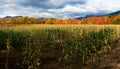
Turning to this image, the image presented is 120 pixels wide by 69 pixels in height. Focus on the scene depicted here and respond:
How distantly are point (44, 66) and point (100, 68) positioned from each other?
7.57 ft

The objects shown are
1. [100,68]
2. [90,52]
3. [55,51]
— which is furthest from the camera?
[55,51]

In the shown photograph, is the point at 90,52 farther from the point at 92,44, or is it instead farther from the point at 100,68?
the point at 100,68

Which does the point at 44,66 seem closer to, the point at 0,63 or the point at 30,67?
the point at 30,67

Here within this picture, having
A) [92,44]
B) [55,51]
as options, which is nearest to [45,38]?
[55,51]

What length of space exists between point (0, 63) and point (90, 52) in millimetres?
4042

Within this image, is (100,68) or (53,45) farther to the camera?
(53,45)

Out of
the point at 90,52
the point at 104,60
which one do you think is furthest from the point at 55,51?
the point at 104,60

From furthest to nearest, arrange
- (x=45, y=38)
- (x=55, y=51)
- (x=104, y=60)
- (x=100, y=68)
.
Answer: (x=45, y=38)
(x=55, y=51)
(x=104, y=60)
(x=100, y=68)

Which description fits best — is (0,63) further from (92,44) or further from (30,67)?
(92,44)

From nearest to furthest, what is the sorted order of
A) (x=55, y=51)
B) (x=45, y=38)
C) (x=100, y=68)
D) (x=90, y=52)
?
1. (x=100, y=68)
2. (x=90, y=52)
3. (x=55, y=51)
4. (x=45, y=38)

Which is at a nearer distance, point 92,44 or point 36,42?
point 92,44

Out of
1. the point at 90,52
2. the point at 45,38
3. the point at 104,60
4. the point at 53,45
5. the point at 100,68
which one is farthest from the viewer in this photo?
the point at 45,38

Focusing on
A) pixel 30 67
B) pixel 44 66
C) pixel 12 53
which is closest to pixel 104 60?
pixel 44 66

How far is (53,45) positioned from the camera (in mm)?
12359
